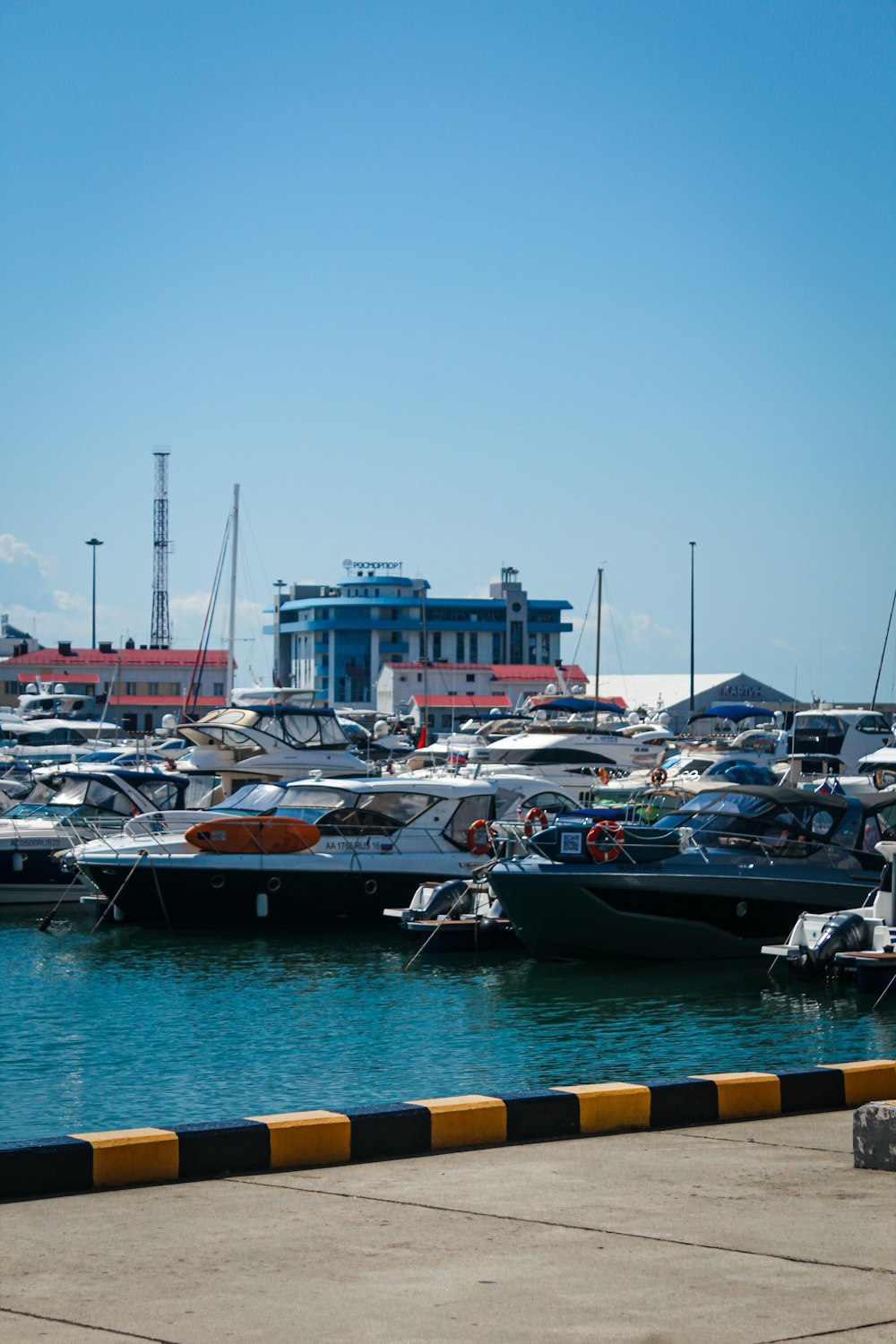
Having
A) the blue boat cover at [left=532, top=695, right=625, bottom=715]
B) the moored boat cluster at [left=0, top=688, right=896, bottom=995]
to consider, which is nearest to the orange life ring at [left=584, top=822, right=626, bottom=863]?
the moored boat cluster at [left=0, top=688, right=896, bottom=995]

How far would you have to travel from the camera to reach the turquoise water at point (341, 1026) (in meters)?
14.5

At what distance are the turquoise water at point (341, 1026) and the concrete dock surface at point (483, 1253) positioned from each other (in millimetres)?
5633

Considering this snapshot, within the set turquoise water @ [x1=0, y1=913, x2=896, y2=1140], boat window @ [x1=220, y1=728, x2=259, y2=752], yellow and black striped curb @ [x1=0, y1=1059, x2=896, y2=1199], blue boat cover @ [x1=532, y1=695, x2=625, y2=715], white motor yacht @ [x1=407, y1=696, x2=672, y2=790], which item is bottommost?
turquoise water @ [x1=0, y1=913, x2=896, y2=1140]

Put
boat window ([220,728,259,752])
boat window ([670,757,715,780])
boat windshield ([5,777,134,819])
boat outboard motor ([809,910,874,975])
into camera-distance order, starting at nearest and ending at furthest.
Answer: boat outboard motor ([809,910,874,975]) → boat windshield ([5,777,134,819]) → boat window ([220,728,259,752]) → boat window ([670,757,715,780])

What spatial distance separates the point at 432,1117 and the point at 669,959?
13.9 m

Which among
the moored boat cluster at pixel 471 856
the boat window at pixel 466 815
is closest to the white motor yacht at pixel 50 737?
the moored boat cluster at pixel 471 856

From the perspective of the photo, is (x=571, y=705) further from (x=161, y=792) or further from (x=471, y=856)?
(x=471, y=856)

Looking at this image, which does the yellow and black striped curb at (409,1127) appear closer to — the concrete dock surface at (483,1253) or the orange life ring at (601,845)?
the concrete dock surface at (483,1253)

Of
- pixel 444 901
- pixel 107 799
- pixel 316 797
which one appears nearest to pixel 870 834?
pixel 444 901

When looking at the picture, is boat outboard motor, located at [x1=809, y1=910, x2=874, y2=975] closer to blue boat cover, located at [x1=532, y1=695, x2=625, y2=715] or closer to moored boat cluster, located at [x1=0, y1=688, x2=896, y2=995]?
moored boat cluster, located at [x1=0, y1=688, x2=896, y2=995]

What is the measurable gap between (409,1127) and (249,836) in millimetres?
17203

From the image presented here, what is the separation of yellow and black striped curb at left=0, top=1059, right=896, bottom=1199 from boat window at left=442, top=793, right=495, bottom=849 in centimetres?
1692

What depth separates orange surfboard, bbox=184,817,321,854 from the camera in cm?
2572

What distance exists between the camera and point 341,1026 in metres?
18.2
